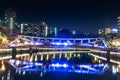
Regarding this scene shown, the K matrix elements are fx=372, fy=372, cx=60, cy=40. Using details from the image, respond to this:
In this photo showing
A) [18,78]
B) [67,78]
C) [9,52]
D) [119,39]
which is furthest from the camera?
[119,39]

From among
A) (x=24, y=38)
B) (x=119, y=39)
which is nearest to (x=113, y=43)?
(x=119, y=39)

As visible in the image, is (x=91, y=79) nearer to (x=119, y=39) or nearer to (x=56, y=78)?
(x=56, y=78)

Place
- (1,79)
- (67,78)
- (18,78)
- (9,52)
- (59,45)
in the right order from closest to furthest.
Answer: (1,79) < (18,78) < (67,78) < (9,52) < (59,45)

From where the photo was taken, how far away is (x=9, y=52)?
6681 centimetres

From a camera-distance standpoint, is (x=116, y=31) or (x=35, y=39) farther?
(x=116, y=31)

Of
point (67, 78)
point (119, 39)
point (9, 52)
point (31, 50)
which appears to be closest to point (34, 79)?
point (67, 78)

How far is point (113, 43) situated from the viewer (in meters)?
105

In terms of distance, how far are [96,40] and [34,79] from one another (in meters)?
74.7

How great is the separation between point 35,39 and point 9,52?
39.3 metres

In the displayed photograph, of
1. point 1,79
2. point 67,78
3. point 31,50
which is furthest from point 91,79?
point 31,50

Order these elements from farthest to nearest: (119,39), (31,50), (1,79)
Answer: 1. (119,39)
2. (31,50)
3. (1,79)

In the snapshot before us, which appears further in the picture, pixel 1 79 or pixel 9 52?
pixel 9 52

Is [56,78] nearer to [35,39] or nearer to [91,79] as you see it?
[91,79]

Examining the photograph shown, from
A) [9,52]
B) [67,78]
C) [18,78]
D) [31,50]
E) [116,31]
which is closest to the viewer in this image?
[18,78]
